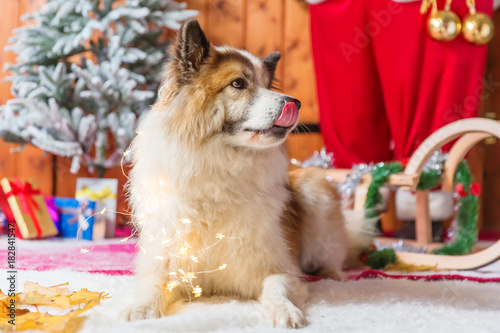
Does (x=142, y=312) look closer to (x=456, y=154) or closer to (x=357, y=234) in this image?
(x=357, y=234)

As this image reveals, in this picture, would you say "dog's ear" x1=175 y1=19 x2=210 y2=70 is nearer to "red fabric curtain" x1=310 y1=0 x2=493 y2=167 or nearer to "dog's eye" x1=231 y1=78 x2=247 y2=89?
"dog's eye" x1=231 y1=78 x2=247 y2=89

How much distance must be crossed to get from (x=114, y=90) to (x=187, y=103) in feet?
4.94

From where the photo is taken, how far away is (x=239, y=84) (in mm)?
1431

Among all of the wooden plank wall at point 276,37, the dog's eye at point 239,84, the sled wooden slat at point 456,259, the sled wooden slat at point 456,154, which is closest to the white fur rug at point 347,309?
the sled wooden slat at point 456,259

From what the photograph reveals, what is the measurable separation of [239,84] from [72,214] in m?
1.80

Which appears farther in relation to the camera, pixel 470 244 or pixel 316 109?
pixel 316 109

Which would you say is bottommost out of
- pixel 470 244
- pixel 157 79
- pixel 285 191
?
pixel 470 244

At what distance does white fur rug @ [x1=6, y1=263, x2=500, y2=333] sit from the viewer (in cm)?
116

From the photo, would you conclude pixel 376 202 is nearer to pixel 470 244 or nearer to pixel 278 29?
pixel 470 244

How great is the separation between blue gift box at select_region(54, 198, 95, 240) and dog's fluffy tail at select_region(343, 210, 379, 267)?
1.49 m

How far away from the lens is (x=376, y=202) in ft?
7.77

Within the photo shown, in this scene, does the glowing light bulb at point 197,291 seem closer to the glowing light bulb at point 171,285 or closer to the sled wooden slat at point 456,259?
the glowing light bulb at point 171,285

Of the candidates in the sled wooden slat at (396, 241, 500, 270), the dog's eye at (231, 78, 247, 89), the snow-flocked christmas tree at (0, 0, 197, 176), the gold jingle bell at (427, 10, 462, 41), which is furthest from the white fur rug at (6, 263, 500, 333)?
the gold jingle bell at (427, 10, 462, 41)

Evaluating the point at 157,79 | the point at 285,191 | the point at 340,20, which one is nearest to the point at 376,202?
the point at 285,191
